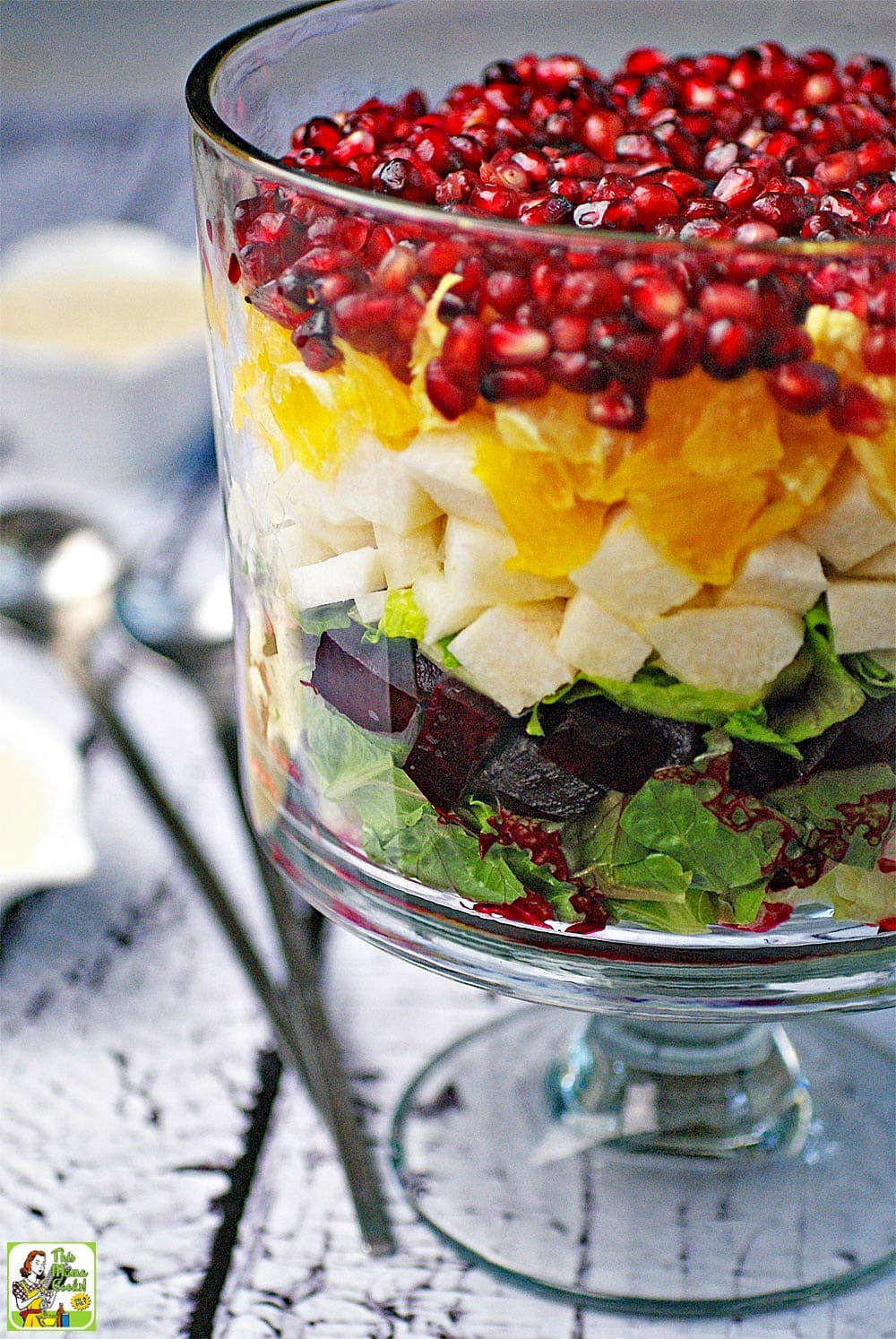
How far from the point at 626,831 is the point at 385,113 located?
542 millimetres

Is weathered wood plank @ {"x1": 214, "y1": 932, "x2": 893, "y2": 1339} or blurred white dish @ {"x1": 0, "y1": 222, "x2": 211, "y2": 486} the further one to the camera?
blurred white dish @ {"x1": 0, "y1": 222, "x2": 211, "y2": 486}

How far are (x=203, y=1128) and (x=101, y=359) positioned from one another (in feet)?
4.01

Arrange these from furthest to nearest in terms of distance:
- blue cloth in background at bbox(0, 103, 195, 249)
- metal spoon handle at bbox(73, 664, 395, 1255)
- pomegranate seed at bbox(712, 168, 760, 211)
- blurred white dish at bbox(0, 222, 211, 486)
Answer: blue cloth in background at bbox(0, 103, 195, 249) → blurred white dish at bbox(0, 222, 211, 486) → metal spoon handle at bbox(73, 664, 395, 1255) → pomegranate seed at bbox(712, 168, 760, 211)

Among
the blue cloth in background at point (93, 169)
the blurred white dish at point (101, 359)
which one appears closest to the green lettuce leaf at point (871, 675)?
the blurred white dish at point (101, 359)

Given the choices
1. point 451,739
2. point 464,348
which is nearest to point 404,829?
point 451,739

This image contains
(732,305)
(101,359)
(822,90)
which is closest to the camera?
(732,305)

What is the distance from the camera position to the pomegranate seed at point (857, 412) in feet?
2.18

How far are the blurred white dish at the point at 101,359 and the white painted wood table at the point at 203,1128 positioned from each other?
669 mm

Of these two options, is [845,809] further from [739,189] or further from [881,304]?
[739,189]

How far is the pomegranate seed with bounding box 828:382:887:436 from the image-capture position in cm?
66

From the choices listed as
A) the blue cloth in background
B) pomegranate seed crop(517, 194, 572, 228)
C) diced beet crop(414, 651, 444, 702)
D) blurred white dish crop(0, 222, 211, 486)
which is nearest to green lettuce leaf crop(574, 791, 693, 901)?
diced beet crop(414, 651, 444, 702)

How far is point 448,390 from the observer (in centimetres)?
70

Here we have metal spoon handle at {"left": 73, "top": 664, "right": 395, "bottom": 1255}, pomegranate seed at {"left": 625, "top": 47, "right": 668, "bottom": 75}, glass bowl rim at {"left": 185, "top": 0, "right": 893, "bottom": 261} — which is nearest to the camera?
glass bowl rim at {"left": 185, "top": 0, "right": 893, "bottom": 261}

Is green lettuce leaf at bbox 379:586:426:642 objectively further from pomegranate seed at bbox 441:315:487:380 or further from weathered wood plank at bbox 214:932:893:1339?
weathered wood plank at bbox 214:932:893:1339
